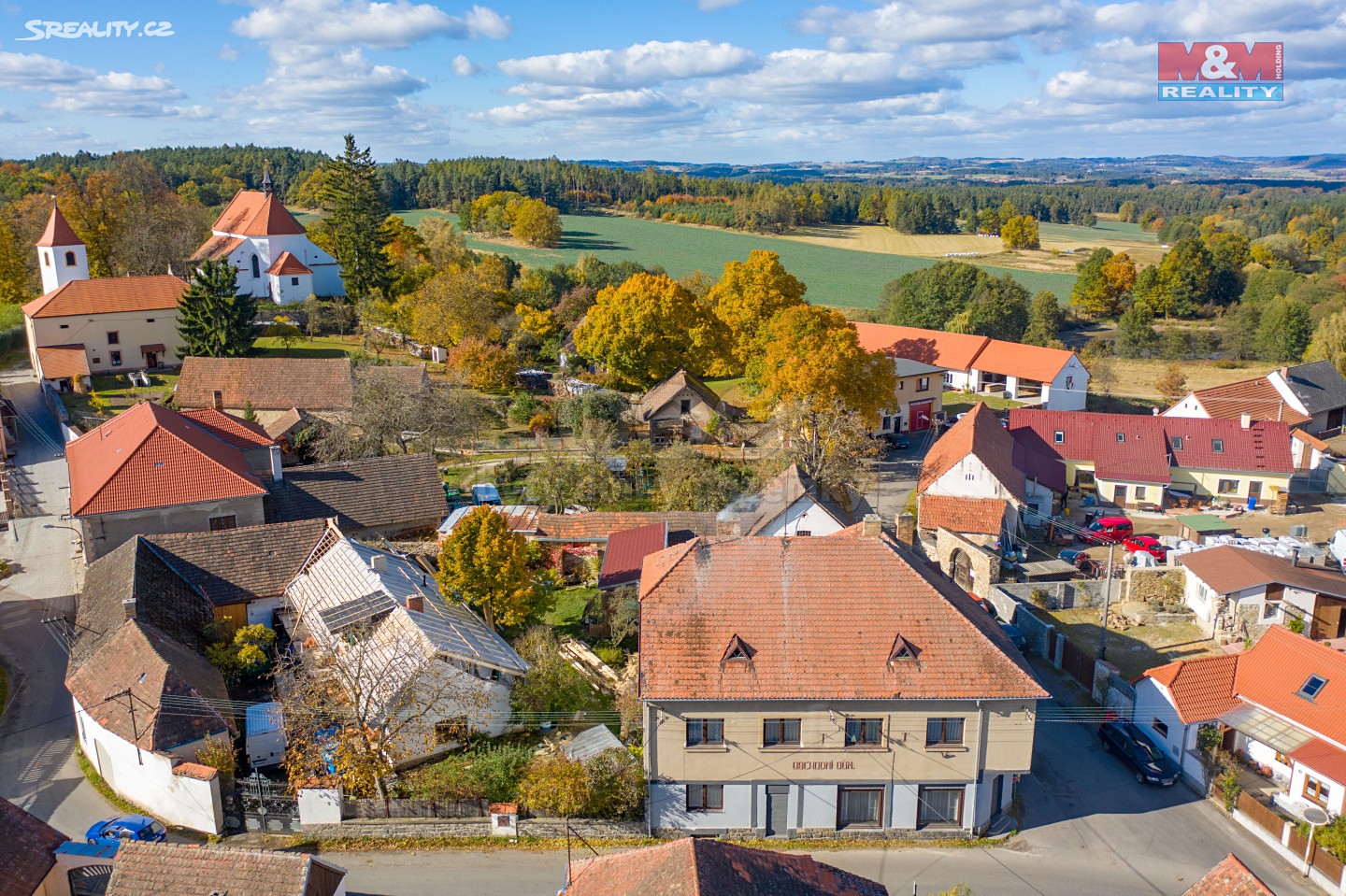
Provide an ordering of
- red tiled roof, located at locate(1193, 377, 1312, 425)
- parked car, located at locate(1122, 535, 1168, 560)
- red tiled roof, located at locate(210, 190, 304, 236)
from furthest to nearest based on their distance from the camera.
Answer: red tiled roof, located at locate(210, 190, 304, 236)
red tiled roof, located at locate(1193, 377, 1312, 425)
parked car, located at locate(1122, 535, 1168, 560)

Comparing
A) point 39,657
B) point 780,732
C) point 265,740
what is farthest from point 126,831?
point 780,732

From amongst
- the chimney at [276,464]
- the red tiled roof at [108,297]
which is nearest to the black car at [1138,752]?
the chimney at [276,464]

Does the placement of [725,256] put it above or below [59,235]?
below

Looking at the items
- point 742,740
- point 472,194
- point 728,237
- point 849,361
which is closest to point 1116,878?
point 742,740

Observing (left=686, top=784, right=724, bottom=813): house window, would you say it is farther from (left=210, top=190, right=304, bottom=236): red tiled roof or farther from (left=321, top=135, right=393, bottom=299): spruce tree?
(left=210, top=190, right=304, bottom=236): red tiled roof

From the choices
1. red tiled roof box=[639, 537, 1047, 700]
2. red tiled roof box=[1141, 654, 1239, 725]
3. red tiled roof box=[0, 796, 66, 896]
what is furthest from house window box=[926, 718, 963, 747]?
red tiled roof box=[0, 796, 66, 896]

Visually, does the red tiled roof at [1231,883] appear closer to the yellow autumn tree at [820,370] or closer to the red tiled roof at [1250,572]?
the red tiled roof at [1250,572]

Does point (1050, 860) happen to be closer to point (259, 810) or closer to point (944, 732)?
point (944, 732)
